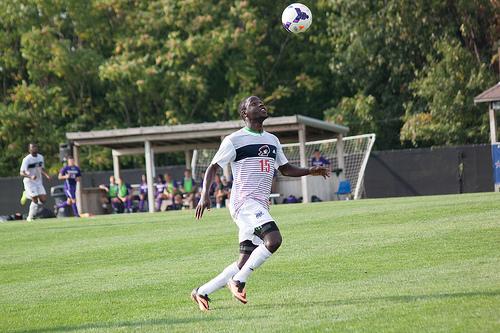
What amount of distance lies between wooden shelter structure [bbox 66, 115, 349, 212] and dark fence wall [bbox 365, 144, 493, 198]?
7.60 ft

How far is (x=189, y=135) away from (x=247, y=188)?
994 inches

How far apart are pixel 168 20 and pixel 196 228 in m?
29.9

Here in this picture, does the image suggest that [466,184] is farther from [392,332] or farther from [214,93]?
[392,332]

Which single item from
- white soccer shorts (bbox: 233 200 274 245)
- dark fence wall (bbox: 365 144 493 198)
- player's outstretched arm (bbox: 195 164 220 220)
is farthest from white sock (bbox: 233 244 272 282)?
dark fence wall (bbox: 365 144 493 198)

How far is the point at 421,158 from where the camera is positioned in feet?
123

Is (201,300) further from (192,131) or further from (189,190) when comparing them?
(192,131)

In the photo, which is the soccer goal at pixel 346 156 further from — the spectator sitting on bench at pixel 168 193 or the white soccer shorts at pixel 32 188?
the white soccer shorts at pixel 32 188

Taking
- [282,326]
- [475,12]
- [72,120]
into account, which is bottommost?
[282,326]

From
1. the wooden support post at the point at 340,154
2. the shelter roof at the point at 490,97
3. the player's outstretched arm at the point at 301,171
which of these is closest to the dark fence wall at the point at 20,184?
the wooden support post at the point at 340,154

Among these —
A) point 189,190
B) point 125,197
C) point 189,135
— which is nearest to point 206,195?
point 189,190

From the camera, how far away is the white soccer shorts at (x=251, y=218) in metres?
9.81

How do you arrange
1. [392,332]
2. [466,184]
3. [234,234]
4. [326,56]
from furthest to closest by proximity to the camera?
[326,56]
[466,184]
[234,234]
[392,332]

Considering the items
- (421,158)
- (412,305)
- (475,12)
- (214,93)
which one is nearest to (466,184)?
(421,158)

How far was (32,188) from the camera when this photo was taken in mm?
28828
